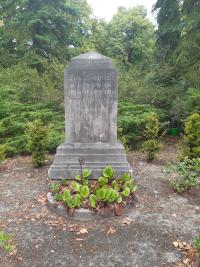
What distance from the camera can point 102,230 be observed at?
15.3 ft

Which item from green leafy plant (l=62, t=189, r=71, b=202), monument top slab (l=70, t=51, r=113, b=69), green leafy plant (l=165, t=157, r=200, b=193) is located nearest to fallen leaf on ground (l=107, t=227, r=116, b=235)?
green leafy plant (l=62, t=189, r=71, b=202)

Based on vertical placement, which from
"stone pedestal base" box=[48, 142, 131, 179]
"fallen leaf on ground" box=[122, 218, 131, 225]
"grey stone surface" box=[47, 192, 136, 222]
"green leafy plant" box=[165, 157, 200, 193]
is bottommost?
"fallen leaf on ground" box=[122, 218, 131, 225]

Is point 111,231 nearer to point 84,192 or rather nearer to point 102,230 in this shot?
point 102,230

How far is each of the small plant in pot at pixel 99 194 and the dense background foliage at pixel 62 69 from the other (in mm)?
3151

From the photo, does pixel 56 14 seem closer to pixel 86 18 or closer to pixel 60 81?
pixel 60 81

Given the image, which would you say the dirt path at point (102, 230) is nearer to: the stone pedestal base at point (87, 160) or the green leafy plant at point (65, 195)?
the green leafy plant at point (65, 195)

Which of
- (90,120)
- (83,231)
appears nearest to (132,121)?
(90,120)

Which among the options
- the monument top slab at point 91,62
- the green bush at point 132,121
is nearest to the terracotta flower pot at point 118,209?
the monument top slab at point 91,62

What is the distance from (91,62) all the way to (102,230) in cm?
333

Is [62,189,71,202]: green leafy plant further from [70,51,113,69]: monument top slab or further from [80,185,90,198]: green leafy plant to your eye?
[70,51,113,69]: monument top slab

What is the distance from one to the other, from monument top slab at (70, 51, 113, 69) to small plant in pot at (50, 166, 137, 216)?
2108 mm

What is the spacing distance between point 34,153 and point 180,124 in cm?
642

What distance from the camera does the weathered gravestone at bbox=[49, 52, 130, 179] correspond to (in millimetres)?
6016

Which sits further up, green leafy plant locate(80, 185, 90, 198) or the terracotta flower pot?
green leafy plant locate(80, 185, 90, 198)
